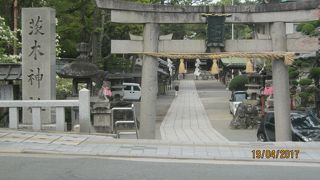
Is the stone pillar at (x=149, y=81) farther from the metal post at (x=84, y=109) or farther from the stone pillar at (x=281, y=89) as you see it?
the stone pillar at (x=281, y=89)

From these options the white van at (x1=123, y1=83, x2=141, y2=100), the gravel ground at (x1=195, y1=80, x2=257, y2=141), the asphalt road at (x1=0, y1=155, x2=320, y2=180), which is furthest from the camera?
the white van at (x1=123, y1=83, x2=141, y2=100)

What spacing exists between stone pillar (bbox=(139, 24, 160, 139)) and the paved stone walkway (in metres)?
3.04

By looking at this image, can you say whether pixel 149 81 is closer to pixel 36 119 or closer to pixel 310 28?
pixel 36 119

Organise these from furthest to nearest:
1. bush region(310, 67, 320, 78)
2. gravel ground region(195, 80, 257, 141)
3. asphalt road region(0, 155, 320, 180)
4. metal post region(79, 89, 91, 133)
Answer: gravel ground region(195, 80, 257, 141) < bush region(310, 67, 320, 78) < metal post region(79, 89, 91, 133) < asphalt road region(0, 155, 320, 180)

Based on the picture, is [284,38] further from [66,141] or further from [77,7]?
[77,7]

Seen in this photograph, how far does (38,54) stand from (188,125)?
16431mm

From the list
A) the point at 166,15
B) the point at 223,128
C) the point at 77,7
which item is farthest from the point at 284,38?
the point at 77,7

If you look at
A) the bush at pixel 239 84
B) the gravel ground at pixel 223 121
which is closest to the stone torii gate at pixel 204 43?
the gravel ground at pixel 223 121

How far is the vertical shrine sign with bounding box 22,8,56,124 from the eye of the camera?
57.2 feet

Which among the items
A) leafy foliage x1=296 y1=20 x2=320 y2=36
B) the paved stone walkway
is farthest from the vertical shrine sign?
leafy foliage x1=296 y1=20 x2=320 y2=36

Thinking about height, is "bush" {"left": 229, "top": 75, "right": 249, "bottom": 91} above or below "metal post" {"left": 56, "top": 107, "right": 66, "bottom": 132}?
above

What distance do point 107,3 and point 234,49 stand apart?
466 cm

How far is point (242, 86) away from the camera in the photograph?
53.2 m
